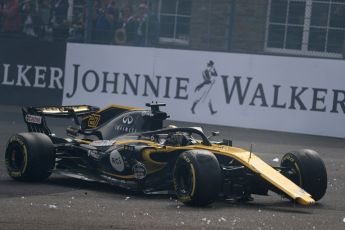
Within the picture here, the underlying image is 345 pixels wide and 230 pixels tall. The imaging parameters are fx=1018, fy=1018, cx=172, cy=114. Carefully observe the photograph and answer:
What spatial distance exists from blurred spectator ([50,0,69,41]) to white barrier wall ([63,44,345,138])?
73 centimetres

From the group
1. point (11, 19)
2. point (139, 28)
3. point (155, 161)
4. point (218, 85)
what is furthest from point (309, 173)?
point (11, 19)

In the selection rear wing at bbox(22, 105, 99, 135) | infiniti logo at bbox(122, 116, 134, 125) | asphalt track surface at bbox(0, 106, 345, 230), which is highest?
infiniti logo at bbox(122, 116, 134, 125)

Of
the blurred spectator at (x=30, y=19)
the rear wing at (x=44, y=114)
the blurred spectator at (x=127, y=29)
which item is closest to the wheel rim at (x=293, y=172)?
the rear wing at (x=44, y=114)

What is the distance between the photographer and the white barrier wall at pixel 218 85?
19219mm

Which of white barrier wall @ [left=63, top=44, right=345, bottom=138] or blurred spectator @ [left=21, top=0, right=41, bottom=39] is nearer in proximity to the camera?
white barrier wall @ [left=63, top=44, right=345, bottom=138]

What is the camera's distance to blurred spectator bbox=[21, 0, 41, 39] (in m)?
22.2

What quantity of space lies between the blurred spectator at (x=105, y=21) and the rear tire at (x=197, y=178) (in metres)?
11.6

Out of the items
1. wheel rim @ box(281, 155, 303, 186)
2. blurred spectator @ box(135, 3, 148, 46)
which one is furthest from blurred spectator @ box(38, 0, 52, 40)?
wheel rim @ box(281, 155, 303, 186)

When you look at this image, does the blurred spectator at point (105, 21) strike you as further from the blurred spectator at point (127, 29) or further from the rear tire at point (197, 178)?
the rear tire at point (197, 178)

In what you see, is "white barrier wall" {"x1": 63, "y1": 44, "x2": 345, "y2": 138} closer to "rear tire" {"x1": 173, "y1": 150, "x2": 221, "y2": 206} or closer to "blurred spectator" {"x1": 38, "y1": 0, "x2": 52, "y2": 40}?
"blurred spectator" {"x1": 38, "y1": 0, "x2": 52, "y2": 40}

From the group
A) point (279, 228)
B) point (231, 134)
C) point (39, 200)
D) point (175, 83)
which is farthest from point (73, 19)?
point (279, 228)

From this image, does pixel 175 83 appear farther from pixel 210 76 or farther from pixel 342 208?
pixel 342 208

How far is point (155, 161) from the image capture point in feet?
36.6

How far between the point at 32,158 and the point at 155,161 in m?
1.49
